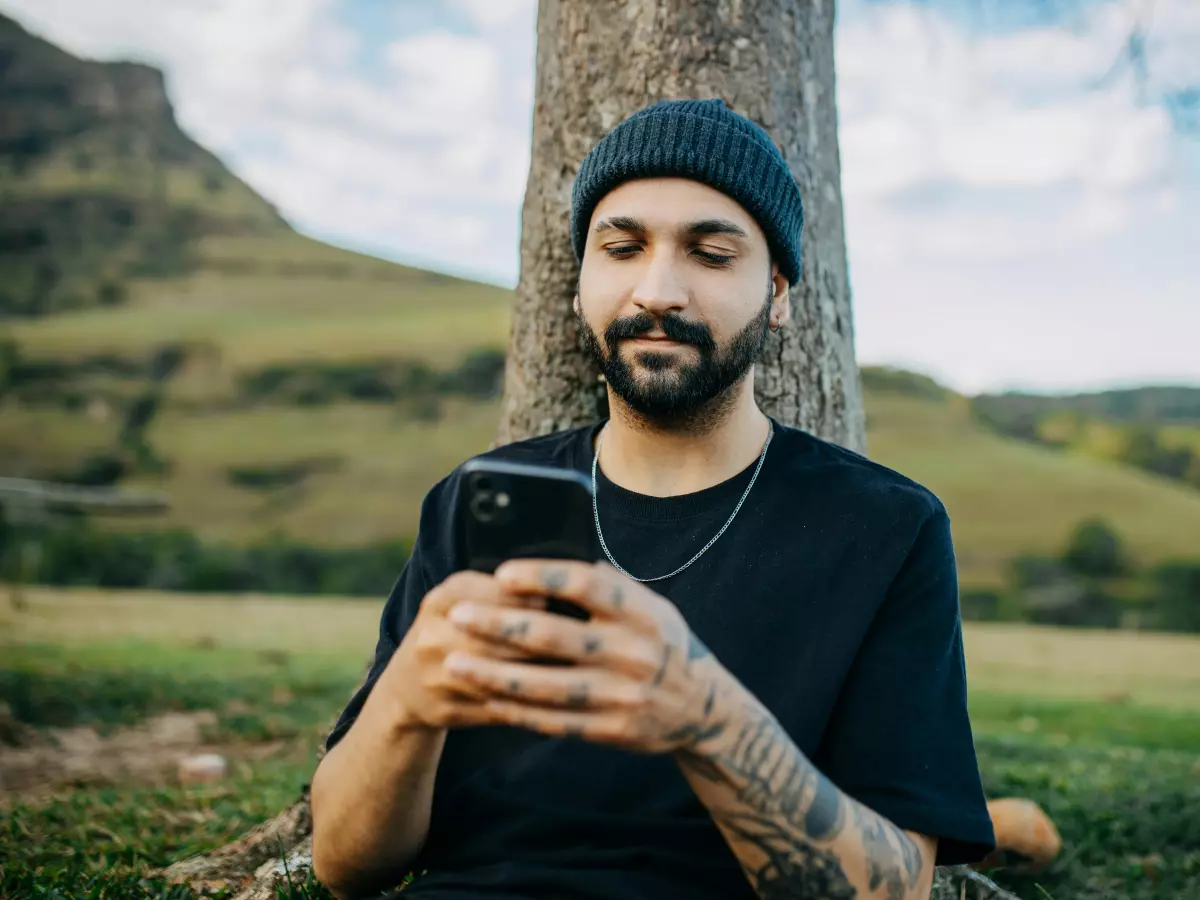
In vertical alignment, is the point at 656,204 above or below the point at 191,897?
above

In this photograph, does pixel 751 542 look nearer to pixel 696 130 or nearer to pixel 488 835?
pixel 488 835

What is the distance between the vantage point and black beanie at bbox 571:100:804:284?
7.76 feet

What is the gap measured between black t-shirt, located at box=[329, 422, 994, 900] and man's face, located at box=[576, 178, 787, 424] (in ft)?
0.87

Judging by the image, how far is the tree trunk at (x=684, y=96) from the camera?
3.43 meters

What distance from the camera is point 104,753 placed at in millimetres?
6441

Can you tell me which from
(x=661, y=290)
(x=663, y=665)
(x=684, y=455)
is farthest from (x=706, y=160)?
(x=663, y=665)

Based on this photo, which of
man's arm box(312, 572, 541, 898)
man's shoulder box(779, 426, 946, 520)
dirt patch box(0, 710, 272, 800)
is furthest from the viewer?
dirt patch box(0, 710, 272, 800)

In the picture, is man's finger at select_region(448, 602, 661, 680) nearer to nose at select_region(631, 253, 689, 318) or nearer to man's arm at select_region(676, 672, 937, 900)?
man's arm at select_region(676, 672, 937, 900)

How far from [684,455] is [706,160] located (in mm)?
726

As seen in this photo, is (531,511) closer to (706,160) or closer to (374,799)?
(374,799)

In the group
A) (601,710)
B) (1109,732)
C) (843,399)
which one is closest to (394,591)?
→ (601,710)

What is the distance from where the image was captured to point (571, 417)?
364cm

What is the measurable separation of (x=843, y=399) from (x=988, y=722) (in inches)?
343

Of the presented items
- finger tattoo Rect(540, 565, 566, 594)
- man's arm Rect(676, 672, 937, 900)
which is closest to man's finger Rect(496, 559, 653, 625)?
finger tattoo Rect(540, 565, 566, 594)
